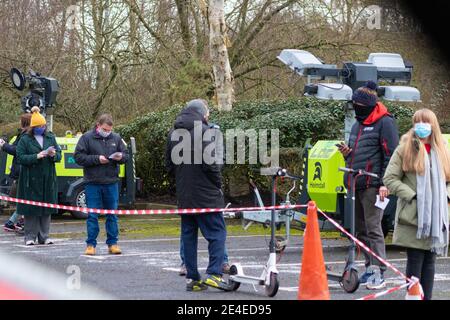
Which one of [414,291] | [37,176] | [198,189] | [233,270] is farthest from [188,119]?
[37,176]

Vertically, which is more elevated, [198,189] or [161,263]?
[198,189]

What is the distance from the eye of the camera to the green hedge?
65.7 ft

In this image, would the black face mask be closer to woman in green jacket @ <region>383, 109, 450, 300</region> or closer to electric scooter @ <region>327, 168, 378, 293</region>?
electric scooter @ <region>327, 168, 378, 293</region>

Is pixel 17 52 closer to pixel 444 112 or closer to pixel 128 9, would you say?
pixel 128 9

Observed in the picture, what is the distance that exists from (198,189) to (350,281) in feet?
5.56

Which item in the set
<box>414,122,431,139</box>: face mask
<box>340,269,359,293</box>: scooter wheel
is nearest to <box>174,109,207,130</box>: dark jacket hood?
<box>340,269,359,293</box>: scooter wheel

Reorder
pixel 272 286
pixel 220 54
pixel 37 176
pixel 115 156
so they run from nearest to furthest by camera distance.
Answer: pixel 272 286, pixel 115 156, pixel 37 176, pixel 220 54

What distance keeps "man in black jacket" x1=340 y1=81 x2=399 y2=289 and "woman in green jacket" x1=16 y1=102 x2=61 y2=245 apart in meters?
5.56

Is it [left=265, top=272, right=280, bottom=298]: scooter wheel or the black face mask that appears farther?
the black face mask

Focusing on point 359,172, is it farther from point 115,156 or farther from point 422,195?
point 115,156

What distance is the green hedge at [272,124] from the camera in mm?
20016

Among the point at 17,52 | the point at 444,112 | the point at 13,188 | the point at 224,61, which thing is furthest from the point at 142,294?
the point at 17,52

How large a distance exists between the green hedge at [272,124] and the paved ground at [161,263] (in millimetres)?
3485

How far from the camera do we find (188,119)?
33.1 feet
